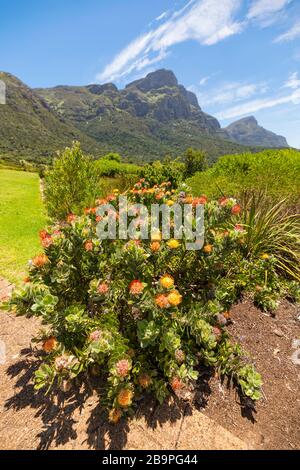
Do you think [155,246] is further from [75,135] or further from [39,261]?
[75,135]

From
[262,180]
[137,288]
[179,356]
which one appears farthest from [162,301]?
[262,180]

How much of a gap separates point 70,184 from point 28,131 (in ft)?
389

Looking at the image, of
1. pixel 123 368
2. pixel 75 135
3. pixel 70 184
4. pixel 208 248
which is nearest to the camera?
pixel 123 368

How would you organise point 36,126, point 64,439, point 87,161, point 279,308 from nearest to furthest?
point 64,439 → point 279,308 → point 87,161 → point 36,126

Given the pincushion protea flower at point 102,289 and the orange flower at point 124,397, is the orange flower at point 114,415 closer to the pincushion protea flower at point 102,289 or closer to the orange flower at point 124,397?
the orange flower at point 124,397

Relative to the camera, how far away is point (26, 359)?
2.68m

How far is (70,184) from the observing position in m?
6.53

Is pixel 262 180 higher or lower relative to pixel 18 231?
higher

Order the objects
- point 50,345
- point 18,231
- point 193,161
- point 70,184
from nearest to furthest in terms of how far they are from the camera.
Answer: point 50,345, point 70,184, point 18,231, point 193,161

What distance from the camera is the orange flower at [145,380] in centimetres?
199

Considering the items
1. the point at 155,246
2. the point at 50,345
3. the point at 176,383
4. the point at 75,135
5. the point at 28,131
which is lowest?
the point at 176,383
